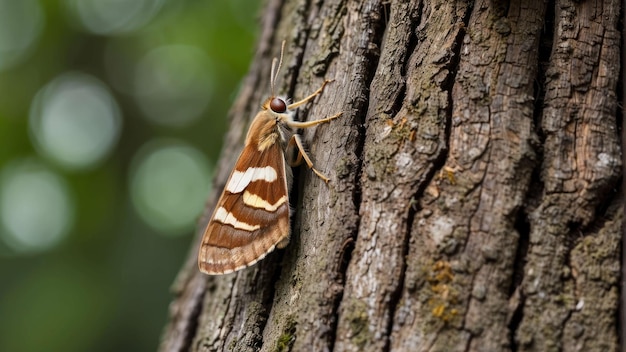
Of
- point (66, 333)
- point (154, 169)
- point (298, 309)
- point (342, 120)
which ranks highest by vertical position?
point (154, 169)

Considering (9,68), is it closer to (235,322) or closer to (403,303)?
(235,322)

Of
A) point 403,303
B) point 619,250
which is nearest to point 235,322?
point 403,303

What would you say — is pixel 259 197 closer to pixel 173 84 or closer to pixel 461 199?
pixel 461 199

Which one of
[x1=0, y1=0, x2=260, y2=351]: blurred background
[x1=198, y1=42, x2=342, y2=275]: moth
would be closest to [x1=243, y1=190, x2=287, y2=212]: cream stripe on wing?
[x1=198, y1=42, x2=342, y2=275]: moth

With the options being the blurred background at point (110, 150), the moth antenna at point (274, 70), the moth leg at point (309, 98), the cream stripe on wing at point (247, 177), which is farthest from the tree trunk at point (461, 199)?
the blurred background at point (110, 150)

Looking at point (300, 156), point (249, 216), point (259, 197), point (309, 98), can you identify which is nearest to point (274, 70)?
point (309, 98)

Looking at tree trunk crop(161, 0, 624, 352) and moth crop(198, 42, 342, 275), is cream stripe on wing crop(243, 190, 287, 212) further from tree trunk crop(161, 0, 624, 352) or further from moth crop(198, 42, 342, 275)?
tree trunk crop(161, 0, 624, 352)
